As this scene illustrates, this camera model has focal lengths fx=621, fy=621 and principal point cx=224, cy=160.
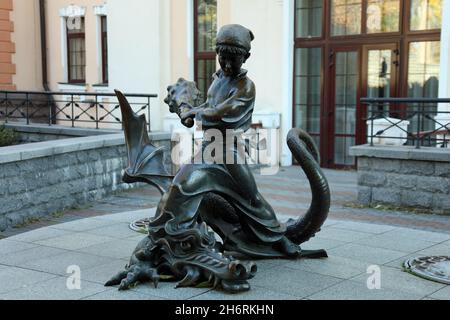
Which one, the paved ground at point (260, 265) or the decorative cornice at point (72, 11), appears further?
the decorative cornice at point (72, 11)

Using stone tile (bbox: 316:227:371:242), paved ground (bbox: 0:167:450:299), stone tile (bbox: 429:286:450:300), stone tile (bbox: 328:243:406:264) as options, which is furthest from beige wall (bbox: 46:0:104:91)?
stone tile (bbox: 429:286:450:300)

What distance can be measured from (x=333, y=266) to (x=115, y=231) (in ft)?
8.15

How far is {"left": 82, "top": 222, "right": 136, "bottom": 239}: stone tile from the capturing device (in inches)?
251

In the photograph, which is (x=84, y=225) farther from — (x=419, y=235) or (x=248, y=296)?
(x=419, y=235)

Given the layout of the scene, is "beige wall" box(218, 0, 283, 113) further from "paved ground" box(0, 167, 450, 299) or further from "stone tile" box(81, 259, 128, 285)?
"stone tile" box(81, 259, 128, 285)

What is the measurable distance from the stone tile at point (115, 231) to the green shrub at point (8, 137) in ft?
23.1

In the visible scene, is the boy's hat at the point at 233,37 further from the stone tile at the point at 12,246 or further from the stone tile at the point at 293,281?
the stone tile at the point at 12,246

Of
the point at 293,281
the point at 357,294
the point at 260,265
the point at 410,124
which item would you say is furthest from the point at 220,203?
the point at 410,124

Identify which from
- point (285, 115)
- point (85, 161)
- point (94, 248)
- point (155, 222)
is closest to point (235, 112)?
point (155, 222)

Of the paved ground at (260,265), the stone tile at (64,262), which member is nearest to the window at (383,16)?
the paved ground at (260,265)

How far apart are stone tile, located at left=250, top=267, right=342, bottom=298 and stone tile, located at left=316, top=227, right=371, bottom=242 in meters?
1.42

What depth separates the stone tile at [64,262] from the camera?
512cm

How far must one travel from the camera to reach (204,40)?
48.2 ft

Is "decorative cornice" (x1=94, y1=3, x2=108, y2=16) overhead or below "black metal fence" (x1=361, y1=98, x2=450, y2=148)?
overhead
